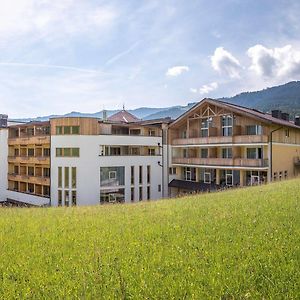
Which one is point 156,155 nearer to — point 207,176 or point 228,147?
point 207,176

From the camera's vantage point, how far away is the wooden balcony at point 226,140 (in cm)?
3278

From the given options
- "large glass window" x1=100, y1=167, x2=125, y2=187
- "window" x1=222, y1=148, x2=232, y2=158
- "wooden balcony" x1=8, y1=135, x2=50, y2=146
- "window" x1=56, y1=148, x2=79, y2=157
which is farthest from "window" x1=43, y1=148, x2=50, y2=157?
"window" x1=222, y1=148, x2=232, y2=158

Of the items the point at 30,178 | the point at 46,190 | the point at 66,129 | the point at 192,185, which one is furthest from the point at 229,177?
the point at 30,178

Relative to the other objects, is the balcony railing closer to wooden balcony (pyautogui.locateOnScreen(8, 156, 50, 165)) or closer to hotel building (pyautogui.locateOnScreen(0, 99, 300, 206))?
hotel building (pyautogui.locateOnScreen(0, 99, 300, 206))

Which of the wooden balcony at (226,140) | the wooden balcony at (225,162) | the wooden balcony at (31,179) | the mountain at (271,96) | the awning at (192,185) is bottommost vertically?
the awning at (192,185)

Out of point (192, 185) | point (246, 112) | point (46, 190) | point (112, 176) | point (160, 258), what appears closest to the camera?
point (160, 258)

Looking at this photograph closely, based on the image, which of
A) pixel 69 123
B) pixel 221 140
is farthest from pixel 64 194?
pixel 221 140

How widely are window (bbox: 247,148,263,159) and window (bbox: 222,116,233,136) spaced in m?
2.64

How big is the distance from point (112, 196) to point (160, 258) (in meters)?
30.9

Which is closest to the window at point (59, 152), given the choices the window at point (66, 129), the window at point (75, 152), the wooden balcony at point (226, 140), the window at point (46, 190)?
the window at point (75, 152)

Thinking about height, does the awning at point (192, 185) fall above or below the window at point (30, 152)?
below

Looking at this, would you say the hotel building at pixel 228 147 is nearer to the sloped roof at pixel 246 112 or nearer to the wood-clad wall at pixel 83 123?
the sloped roof at pixel 246 112

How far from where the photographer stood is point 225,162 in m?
35.6

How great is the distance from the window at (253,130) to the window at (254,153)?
5.22 feet
